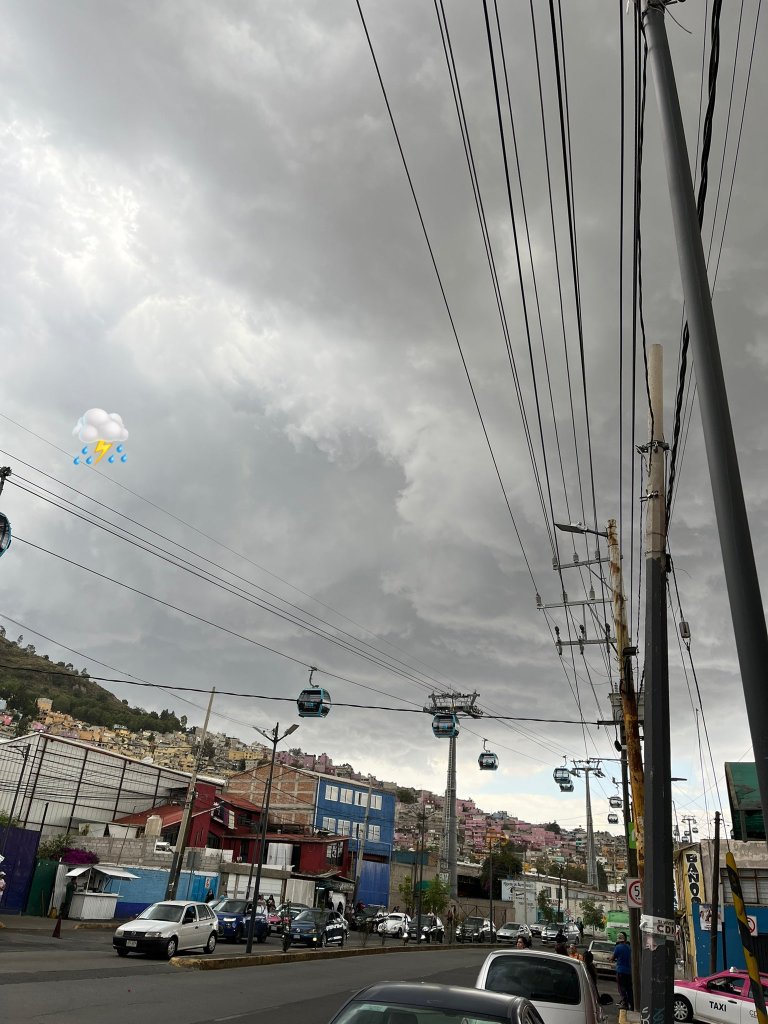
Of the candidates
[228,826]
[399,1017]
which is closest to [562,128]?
[399,1017]

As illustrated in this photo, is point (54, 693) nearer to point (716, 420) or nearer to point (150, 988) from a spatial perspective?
point (150, 988)

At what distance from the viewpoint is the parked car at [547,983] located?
8.77m

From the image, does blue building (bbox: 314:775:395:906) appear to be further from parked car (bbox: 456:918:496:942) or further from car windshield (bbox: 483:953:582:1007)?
car windshield (bbox: 483:953:582:1007)

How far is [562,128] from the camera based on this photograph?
794 centimetres

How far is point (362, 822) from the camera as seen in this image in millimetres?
75250

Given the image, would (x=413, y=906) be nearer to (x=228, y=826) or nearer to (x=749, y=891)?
(x=228, y=826)

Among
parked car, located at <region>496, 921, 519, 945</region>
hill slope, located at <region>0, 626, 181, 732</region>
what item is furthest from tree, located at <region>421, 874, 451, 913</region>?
hill slope, located at <region>0, 626, 181, 732</region>

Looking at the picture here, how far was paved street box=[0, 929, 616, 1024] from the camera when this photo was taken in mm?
11195

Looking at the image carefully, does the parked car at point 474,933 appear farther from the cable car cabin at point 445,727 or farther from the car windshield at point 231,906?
the car windshield at point 231,906

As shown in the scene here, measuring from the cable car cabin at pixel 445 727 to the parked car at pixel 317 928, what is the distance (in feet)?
41.1

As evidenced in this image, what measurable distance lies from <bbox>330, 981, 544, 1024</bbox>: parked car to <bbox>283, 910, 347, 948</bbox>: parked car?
102 feet

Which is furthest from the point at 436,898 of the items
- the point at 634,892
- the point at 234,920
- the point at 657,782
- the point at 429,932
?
the point at 657,782

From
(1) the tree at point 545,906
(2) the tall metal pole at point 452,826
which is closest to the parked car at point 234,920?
(2) the tall metal pole at point 452,826

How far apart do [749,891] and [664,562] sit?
31.8m
